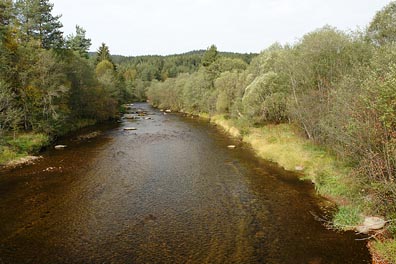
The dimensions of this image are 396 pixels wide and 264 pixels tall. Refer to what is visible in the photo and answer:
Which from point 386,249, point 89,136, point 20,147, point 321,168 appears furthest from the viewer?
point 89,136

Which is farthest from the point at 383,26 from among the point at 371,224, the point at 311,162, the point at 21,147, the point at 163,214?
the point at 21,147

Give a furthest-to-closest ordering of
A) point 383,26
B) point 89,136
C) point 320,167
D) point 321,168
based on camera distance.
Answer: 1. point 89,136
2. point 383,26
3. point 320,167
4. point 321,168

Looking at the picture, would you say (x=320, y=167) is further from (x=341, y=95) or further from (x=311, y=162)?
(x=341, y=95)

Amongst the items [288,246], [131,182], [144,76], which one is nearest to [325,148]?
[288,246]

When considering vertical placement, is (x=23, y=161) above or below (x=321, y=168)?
below

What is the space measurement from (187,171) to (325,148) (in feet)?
48.3

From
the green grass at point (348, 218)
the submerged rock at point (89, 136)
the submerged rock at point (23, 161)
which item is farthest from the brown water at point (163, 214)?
the submerged rock at point (89, 136)

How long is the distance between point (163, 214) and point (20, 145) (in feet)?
86.6

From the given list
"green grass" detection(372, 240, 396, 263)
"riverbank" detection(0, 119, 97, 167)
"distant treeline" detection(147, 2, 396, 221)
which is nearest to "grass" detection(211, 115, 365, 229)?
"distant treeline" detection(147, 2, 396, 221)

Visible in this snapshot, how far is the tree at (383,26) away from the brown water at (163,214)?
1916 centimetres

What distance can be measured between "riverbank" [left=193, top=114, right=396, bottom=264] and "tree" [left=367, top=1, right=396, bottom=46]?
13978mm

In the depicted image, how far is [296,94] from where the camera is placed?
37.6m

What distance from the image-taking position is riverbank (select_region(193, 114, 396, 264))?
19.0 m

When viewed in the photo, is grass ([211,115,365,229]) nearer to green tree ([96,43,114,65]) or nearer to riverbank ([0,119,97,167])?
riverbank ([0,119,97,167])
